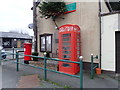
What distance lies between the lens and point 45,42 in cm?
830

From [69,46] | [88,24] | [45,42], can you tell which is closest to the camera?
[69,46]

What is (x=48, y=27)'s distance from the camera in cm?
791

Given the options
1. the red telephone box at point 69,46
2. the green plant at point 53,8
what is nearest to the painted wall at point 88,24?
the green plant at point 53,8

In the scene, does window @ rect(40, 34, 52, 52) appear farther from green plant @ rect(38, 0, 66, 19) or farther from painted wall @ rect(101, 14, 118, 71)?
painted wall @ rect(101, 14, 118, 71)

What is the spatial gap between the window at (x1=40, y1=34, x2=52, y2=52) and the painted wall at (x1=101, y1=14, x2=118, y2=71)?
4.14 m

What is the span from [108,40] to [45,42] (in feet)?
16.2

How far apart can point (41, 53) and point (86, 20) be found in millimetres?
4749

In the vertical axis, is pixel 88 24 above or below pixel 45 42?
above

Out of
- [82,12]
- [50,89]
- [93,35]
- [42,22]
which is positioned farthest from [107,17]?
[42,22]

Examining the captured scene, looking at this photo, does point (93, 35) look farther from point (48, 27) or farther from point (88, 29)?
point (48, 27)

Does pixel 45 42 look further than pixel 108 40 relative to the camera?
Yes

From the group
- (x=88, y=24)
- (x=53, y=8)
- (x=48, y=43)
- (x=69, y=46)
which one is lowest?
(x=69, y=46)

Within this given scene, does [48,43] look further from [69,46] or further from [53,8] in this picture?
[69,46]

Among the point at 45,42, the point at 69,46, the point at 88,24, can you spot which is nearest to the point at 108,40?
the point at 88,24
